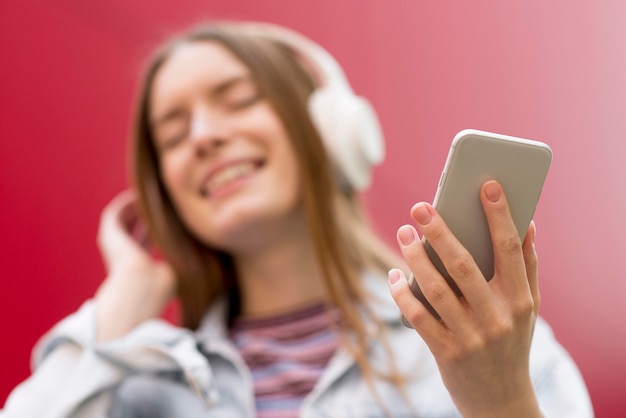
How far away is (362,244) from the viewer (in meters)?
1.20

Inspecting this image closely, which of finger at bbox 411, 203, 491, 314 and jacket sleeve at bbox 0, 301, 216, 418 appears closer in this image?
finger at bbox 411, 203, 491, 314

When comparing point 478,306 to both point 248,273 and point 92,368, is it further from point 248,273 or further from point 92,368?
point 248,273

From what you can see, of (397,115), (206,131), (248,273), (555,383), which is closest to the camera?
(555,383)

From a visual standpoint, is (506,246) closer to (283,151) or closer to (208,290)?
(283,151)

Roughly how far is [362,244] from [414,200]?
31cm

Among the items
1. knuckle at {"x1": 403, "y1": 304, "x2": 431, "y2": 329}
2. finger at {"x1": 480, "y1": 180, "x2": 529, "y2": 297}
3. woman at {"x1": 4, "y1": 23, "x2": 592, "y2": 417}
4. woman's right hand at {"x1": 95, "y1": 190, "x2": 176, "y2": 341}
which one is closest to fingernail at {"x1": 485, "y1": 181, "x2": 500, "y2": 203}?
finger at {"x1": 480, "y1": 180, "x2": 529, "y2": 297}

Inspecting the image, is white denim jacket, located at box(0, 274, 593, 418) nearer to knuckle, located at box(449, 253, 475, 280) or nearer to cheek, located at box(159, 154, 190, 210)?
cheek, located at box(159, 154, 190, 210)

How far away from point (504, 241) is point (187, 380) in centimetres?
63

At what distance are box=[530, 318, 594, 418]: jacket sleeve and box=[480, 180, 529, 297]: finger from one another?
36cm

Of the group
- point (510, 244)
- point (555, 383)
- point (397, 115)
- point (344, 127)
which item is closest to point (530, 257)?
point (510, 244)

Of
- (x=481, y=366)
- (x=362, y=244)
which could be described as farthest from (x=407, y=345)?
(x=481, y=366)

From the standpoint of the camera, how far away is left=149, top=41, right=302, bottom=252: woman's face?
111 centimetres

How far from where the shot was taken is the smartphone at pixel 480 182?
53cm

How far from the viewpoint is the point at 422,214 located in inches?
20.6
